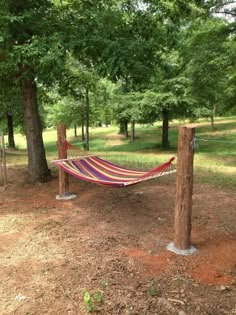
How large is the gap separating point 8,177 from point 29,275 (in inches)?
199

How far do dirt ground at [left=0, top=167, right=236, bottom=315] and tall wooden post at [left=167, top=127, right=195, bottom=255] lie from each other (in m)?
0.17

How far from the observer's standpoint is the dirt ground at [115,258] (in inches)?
111

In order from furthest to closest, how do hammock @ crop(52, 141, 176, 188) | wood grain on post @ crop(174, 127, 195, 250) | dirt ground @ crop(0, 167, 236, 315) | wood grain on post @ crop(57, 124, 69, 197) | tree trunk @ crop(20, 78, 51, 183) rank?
tree trunk @ crop(20, 78, 51, 183), wood grain on post @ crop(57, 124, 69, 197), hammock @ crop(52, 141, 176, 188), wood grain on post @ crop(174, 127, 195, 250), dirt ground @ crop(0, 167, 236, 315)

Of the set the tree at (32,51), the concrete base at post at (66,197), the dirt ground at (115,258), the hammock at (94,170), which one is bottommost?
the dirt ground at (115,258)

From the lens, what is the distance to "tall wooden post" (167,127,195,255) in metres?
3.56

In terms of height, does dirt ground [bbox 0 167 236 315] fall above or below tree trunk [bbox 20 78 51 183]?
below

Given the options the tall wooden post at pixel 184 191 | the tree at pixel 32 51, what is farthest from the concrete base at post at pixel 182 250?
the tree at pixel 32 51

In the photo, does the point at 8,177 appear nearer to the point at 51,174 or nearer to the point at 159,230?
the point at 51,174

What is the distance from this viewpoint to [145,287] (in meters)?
3.02

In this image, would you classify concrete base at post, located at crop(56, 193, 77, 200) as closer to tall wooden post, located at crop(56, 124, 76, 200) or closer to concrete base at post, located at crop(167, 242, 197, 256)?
tall wooden post, located at crop(56, 124, 76, 200)

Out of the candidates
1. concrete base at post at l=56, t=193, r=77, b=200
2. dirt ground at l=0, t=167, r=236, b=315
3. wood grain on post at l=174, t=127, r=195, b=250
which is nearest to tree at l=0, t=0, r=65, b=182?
concrete base at post at l=56, t=193, r=77, b=200

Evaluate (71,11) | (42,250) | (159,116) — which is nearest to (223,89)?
(159,116)

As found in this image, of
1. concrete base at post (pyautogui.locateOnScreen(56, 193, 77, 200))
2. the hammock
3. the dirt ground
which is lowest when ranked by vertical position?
the dirt ground

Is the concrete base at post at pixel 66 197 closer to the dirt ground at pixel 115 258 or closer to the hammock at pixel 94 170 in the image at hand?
the dirt ground at pixel 115 258
